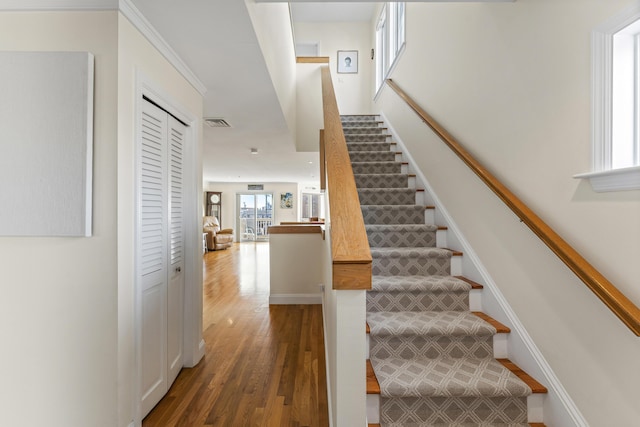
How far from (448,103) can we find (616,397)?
2.20 metres

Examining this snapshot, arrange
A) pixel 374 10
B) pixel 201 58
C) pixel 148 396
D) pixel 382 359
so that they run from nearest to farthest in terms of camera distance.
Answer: pixel 382 359 → pixel 148 396 → pixel 201 58 → pixel 374 10

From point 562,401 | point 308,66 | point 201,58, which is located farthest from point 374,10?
point 562,401

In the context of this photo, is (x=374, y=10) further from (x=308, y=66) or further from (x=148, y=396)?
(x=148, y=396)

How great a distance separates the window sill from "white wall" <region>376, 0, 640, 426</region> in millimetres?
33

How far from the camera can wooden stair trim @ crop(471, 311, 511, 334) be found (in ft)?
5.80

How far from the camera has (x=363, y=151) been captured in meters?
3.95

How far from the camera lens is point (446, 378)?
5.12 ft

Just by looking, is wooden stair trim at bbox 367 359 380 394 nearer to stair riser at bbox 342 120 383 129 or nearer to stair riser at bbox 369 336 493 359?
stair riser at bbox 369 336 493 359

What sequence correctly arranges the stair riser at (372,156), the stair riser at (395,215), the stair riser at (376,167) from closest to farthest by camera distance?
the stair riser at (395,215) → the stair riser at (376,167) → the stair riser at (372,156)

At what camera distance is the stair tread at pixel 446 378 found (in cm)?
149

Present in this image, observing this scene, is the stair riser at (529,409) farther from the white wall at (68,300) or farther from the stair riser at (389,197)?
the stair riser at (389,197)

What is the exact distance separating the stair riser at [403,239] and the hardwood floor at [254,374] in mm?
1079

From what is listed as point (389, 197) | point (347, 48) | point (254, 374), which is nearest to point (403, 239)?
point (389, 197)

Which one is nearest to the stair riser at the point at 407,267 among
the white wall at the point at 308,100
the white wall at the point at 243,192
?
the white wall at the point at 308,100
